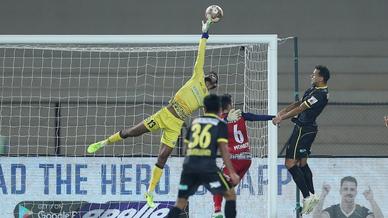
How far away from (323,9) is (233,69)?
8.26 ft

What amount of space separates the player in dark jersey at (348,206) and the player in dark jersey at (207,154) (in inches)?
204

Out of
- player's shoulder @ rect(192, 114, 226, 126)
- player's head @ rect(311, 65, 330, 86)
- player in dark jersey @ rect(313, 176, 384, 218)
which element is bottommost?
player in dark jersey @ rect(313, 176, 384, 218)

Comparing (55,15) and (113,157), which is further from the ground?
(55,15)

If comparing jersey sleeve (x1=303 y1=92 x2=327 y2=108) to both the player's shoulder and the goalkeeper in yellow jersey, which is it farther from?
the player's shoulder

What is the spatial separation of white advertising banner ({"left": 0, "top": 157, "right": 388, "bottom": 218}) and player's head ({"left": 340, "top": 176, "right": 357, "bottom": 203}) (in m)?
0.57

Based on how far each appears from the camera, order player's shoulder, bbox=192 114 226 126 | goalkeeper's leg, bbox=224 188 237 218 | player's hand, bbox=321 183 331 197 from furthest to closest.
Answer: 1. player's hand, bbox=321 183 331 197
2. goalkeeper's leg, bbox=224 188 237 218
3. player's shoulder, bbox=192 114 226 126

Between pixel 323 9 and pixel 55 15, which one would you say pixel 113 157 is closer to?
pixel 55 15

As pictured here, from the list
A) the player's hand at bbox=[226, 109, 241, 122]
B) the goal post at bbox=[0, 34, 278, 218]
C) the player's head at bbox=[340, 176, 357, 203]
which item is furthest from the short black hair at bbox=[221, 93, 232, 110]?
the player's head at bbox=[340, 176, 357, 203]

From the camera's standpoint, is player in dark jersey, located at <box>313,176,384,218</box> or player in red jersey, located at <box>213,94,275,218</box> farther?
player in dark jersey, located at <box>313,176,384,218</box>

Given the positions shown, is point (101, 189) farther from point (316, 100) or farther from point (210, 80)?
point (316, 100)

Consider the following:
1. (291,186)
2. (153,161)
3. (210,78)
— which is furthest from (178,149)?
(210,78)

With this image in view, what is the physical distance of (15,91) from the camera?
1992cm

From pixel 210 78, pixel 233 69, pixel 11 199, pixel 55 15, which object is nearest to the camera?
pixel 210 78

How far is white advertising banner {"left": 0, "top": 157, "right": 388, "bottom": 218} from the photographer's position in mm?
17703
